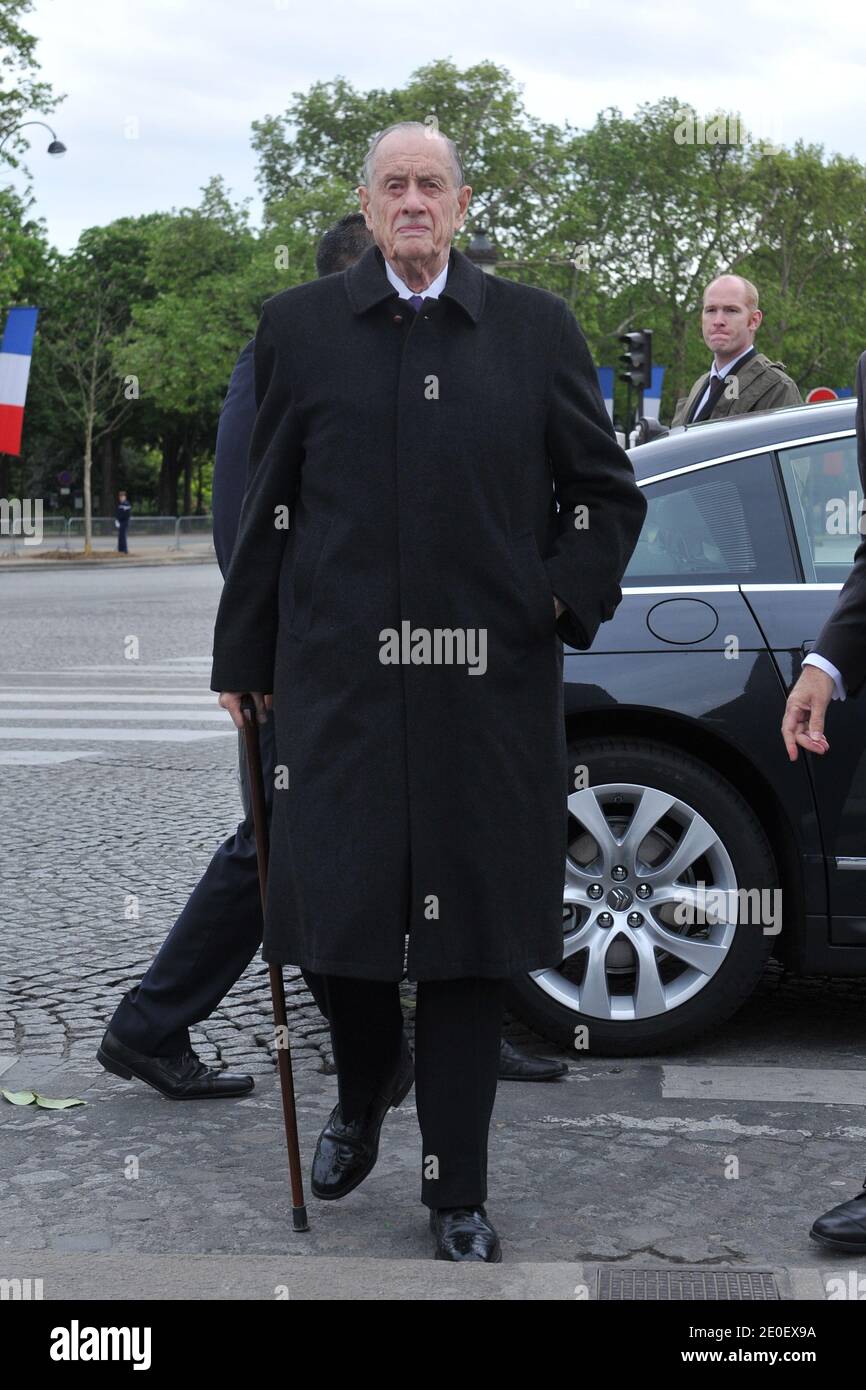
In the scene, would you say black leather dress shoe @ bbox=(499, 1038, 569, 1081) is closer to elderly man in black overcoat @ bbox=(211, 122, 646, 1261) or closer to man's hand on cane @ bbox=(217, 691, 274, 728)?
elderly man in black overcoat @ bbox=(211, 122, 646, 1261)

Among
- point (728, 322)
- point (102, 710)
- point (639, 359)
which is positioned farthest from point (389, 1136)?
point (639, 359)

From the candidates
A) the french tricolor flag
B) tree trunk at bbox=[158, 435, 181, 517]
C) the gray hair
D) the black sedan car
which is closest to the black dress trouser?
the black sedan car

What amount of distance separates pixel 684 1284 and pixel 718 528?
2.12m

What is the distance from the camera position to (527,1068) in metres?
4.36

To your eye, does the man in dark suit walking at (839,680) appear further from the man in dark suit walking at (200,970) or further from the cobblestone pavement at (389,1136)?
the man in dark suit walking at (200,970)

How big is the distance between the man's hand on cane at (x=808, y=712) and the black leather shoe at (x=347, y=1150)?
0.95 metres

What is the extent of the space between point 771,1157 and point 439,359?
5.79 ft

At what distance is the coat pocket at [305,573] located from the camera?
10.6 feet

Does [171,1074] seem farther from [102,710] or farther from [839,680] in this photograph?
[102,710]

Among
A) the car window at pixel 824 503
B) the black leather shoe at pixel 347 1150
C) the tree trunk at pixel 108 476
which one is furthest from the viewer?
the tree trunk at pixel 108 476

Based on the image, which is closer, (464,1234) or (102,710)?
(464,1234)

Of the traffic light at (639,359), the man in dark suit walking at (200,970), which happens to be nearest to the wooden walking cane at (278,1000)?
the man in dark suit walking at (200,970)

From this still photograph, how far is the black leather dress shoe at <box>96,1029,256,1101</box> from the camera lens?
424cm

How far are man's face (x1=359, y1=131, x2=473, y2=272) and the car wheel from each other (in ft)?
5.15
